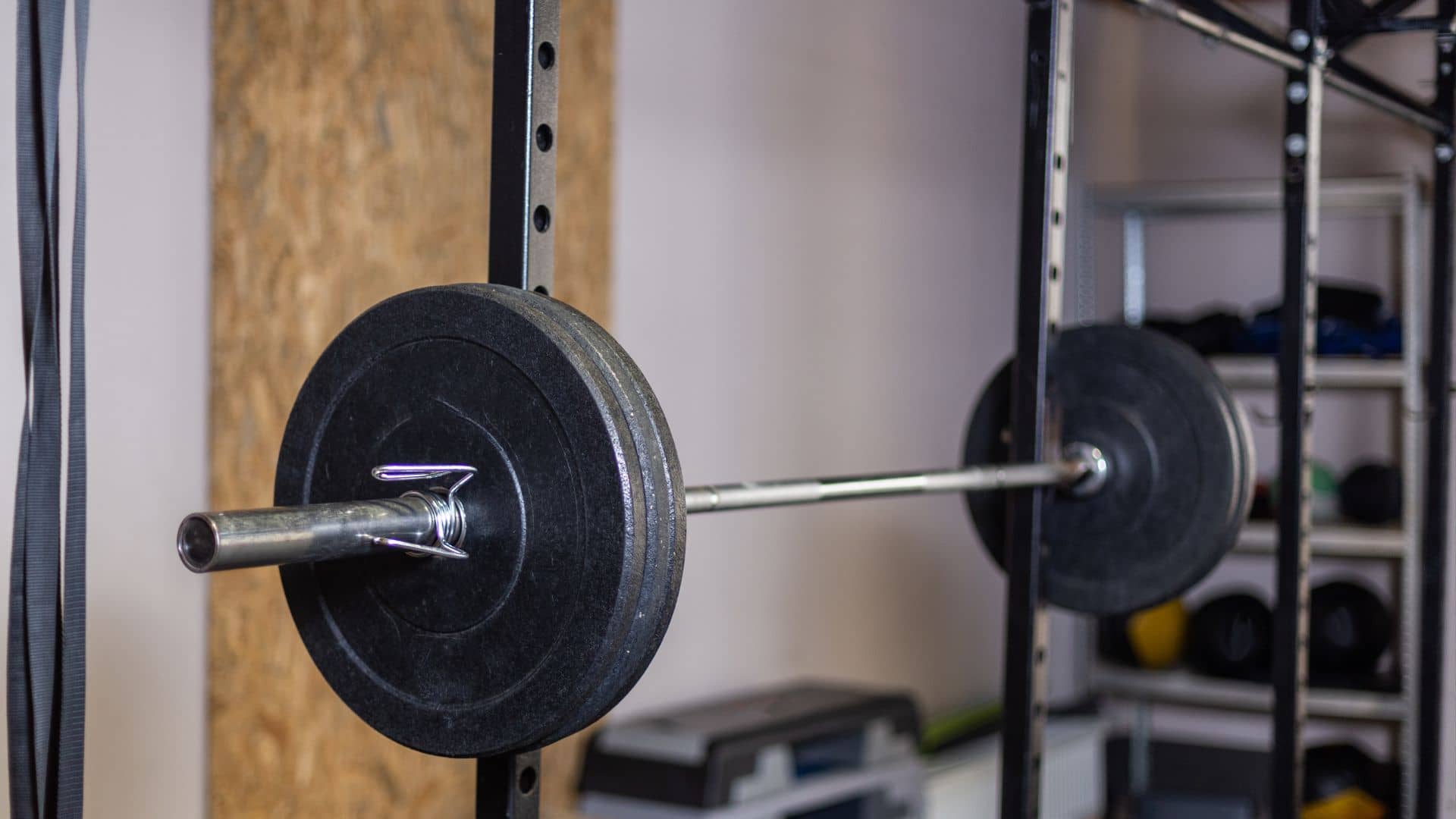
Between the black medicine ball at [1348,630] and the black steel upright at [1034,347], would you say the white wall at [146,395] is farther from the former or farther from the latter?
the black medicine ball at [1348,630]

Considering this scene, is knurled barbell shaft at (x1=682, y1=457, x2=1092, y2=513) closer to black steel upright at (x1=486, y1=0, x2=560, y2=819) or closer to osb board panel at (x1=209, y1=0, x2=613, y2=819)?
black steel upright at (x1=486, y1=0, x2=560, y2=819)

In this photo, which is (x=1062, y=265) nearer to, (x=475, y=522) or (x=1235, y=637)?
(x=475, y=522)

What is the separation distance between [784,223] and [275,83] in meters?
1.11

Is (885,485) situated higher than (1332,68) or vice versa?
(1332,68)

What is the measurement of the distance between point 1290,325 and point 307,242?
1.17m

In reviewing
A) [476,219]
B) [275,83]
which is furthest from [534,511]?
[476,219]

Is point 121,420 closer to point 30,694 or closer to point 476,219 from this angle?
point 476,219

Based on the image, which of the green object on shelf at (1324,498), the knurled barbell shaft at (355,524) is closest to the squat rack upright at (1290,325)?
the knurled barbell shaft at (355,524)

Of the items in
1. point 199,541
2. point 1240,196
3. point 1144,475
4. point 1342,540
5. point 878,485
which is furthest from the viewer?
point 1240,196

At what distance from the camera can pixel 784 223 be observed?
2.53m

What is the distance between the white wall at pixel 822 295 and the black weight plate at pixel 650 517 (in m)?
1.33

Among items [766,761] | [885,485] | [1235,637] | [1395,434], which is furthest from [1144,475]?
[1395,434]

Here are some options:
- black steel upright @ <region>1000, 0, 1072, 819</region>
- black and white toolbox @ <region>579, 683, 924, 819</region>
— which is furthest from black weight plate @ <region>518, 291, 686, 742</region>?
black and white toolbox @ <region>579, 683, 924, 819</region>

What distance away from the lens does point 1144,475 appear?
4.92 feet
